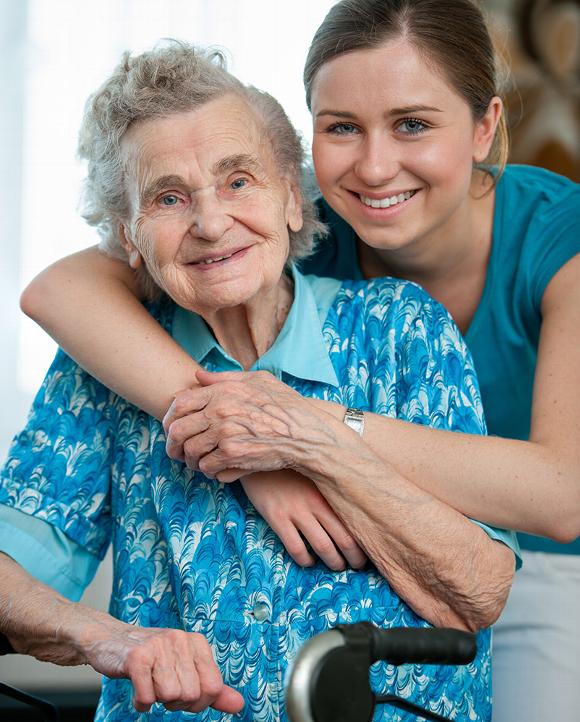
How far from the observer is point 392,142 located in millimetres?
1672

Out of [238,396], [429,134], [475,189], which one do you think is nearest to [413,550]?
[238,396]

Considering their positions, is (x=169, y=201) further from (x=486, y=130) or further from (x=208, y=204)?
(x=486, y=130)

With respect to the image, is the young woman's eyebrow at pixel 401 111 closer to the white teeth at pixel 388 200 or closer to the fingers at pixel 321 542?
the white teeth at pixel 388 200

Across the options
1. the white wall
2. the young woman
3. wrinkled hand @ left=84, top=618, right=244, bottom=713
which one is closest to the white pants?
the young woman

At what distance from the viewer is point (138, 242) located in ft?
5.15

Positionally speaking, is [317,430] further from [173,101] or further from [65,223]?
[65,223]

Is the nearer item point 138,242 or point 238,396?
point 238,396

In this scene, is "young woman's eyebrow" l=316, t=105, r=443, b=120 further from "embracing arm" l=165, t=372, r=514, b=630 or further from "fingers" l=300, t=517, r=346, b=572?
"fingers" l=300, t=517, r=346, b=572

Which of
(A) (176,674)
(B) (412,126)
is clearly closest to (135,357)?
(A) (176,674)

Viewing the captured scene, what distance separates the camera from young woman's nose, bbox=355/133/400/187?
166 cm

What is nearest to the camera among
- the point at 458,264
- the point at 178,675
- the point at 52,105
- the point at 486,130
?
the point at 178,675

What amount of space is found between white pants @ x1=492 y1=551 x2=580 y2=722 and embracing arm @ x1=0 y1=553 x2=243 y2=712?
718 mm

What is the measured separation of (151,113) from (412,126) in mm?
460

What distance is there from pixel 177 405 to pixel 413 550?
399mm
